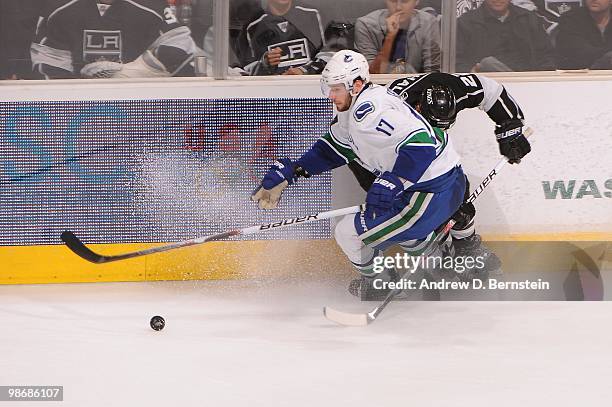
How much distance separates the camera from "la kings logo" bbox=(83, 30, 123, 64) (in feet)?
15.1

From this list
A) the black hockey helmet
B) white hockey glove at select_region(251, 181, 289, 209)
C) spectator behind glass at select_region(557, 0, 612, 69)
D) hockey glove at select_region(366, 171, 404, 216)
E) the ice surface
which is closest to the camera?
the ice surface

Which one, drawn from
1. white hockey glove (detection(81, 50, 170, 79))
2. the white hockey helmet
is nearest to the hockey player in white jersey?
the white hockey helmet

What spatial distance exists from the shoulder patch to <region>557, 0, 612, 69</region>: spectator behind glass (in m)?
1.28

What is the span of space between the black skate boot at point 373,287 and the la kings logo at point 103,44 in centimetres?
162

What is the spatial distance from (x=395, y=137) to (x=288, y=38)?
1.08 m

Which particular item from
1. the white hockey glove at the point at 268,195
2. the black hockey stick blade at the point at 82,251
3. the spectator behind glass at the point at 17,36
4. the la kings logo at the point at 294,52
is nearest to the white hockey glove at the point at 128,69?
the spectator behind glass at the point at 17,36

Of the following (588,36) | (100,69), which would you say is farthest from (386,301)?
(100,69)

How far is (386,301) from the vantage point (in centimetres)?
396

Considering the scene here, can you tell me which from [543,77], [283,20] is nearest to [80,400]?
[283,20]

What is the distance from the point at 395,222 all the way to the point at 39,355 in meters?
1.54

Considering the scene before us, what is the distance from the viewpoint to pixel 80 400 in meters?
2.79

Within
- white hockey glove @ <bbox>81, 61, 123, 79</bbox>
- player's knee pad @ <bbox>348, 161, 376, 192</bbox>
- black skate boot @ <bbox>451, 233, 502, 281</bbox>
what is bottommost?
black skate boot @ <bbox>451, 233, 502, 281</bbox>

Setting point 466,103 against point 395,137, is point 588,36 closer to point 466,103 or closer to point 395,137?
point 466,103

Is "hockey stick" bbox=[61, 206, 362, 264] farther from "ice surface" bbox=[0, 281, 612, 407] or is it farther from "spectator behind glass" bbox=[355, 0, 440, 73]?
"spectator behind glass" bbox=[355, 0, 440, 73]
